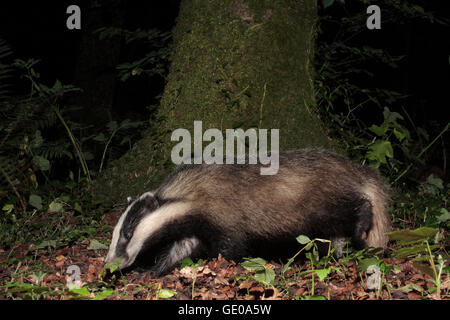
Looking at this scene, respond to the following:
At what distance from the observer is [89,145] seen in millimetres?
8711

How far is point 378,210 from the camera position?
3.71m

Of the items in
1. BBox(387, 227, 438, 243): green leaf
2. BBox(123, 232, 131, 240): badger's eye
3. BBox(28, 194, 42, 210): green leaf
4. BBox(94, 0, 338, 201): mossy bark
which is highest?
BBox(94, 0, 338, 201): mossy bark

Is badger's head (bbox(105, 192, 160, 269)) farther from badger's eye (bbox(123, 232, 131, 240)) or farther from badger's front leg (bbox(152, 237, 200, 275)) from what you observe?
badger's front leg (bbox(152, 237, 200, 275))

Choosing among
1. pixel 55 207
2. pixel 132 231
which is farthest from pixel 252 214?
pixel 55 207

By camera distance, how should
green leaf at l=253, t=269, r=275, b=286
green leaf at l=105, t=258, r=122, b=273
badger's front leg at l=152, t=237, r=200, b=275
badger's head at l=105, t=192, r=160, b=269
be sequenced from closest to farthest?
green leaf at l=253, t=269, r=275, b=286 → green leaf at l=105, t=258, r=122, b=273 → badger's head at l=105, t=192, r=160, b=269 → badger's front leg at l=152, t=237, r=200, b=275

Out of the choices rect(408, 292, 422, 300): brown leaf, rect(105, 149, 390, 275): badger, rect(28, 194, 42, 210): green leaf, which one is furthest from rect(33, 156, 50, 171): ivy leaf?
rect(408, 292, 422, 300): brown leaf

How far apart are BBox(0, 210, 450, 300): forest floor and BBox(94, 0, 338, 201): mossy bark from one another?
129 centimetres

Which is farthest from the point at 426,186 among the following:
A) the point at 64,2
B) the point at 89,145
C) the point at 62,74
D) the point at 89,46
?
the point at 62,74

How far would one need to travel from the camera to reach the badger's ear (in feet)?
11.5

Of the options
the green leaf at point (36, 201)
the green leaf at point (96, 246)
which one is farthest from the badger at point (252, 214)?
the green leaf at point (36, 201)

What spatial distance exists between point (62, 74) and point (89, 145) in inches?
325

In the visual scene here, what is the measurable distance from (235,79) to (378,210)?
1.94m

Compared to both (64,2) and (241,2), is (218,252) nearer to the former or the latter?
(241,2)

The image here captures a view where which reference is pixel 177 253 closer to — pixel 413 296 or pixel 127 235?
pixel 127 235
